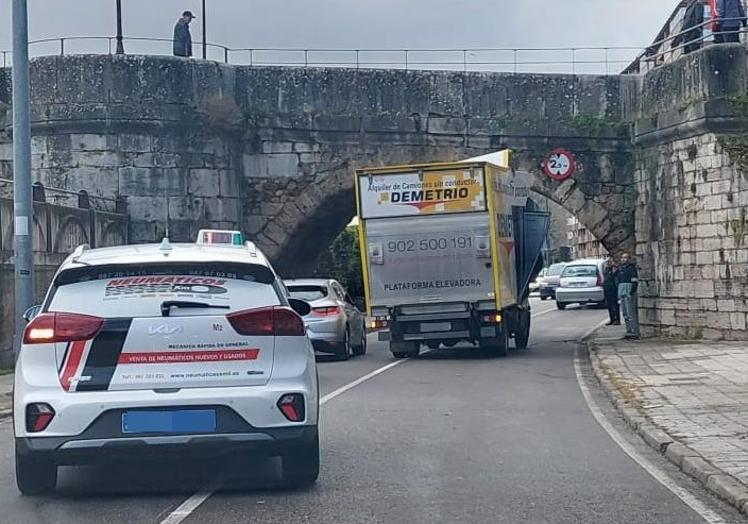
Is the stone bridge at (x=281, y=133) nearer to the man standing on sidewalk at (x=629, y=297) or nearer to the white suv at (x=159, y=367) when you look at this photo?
the man standing on sidewalk at (x=629, y=297)

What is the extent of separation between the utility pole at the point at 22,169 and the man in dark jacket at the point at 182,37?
11.7 metres

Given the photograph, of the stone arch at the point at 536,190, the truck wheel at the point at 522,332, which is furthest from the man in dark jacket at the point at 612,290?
the truck wheel at the point at 522,332

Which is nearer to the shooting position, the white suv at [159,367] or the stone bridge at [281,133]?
the white suv at [159,367]

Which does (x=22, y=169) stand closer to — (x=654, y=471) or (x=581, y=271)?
(x=654, y=471)

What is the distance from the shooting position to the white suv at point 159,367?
7621 mm

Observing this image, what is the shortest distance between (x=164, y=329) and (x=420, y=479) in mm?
2236

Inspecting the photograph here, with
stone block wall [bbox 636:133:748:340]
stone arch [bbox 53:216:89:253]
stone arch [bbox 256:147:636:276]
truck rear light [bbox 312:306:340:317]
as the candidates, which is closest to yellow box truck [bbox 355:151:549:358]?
truck rear light [bbox 312:306:340:317]

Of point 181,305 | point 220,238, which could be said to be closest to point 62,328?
point 181,305

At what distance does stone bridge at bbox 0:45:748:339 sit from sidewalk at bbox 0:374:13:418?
342 inches

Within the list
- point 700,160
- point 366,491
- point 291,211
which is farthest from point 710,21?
point 366,491

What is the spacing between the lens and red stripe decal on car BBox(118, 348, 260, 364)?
7668 millimetres

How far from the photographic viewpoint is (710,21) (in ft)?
71.2

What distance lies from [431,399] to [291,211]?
545 inches

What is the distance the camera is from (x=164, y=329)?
7.70 m
